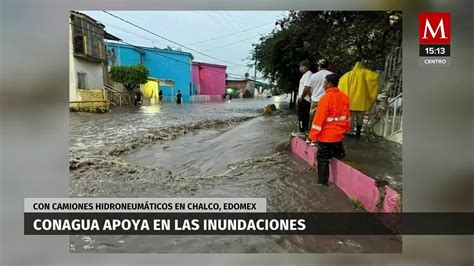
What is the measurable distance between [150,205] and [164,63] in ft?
2.93

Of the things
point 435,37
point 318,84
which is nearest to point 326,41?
point 318,84

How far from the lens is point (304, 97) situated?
2516 mm

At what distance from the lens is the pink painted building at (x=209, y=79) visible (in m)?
2.58

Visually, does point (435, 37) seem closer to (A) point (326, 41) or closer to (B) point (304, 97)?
(A) point (326, 41)

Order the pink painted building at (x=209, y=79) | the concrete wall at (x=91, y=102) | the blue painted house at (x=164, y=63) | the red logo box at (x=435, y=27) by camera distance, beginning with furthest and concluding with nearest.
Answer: the pink painted building at (x=209, y=79) → the blue painted house at (x=164, y=63) → the concrete wall at (x=91, y=102) → the red logo box at (x=435, y=27)

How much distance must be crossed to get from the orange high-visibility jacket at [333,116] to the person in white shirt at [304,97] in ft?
0.32

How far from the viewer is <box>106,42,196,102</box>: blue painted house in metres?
2.40

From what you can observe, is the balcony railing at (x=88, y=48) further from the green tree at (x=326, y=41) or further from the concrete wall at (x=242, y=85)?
the green tree at (x=326, y=41)

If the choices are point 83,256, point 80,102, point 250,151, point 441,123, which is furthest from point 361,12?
point 83,256

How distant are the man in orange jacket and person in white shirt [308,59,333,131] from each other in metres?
0.03

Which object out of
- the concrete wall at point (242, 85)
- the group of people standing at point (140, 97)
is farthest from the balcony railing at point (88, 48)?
the concrete wall at point (242, 85)

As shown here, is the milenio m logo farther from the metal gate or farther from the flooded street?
the flooded street

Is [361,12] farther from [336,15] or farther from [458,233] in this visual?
[458,233]

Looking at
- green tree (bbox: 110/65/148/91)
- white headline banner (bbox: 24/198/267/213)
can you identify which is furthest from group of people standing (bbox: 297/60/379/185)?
green tree (bbox: 110/65/148/91)
